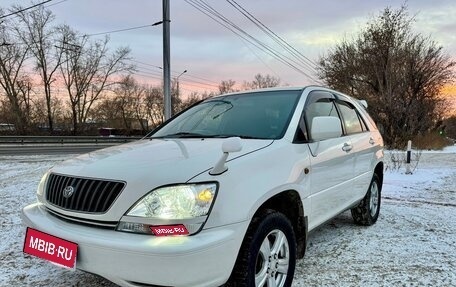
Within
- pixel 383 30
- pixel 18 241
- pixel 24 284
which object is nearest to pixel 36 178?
pixel 18 241

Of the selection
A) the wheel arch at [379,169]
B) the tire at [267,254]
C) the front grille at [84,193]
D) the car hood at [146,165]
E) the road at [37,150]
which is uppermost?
the car hood at [146,165]

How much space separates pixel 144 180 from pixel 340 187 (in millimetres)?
2275

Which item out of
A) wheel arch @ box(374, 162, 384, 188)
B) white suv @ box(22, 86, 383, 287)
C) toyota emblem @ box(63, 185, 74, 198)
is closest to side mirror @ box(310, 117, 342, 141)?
white suv @ box(22, 86, 383, 287)

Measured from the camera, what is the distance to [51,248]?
2.61 metres

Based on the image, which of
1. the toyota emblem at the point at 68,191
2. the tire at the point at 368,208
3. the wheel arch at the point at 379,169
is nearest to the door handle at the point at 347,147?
the tire at the point at 368,208

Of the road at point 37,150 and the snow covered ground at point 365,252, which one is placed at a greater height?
the road at point 37,150

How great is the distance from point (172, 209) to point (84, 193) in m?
A: 0.66

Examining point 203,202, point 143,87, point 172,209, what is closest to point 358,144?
point 203,202

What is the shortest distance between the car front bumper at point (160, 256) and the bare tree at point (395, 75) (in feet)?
70.2

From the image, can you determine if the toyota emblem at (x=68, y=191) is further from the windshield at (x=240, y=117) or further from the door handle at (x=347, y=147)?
the door handle at (x=347, y=147)

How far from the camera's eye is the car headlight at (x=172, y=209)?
2.32 metres

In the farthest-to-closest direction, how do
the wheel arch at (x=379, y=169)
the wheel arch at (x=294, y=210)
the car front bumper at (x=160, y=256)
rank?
the wheel arch at (x=379, y=169)
the wheel arch at (x=294, y=210)
the car front bumper at (x=160, y=256)

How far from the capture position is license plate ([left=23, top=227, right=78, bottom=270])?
8.11 feet

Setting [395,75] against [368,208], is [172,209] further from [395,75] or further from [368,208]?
[395,75]
